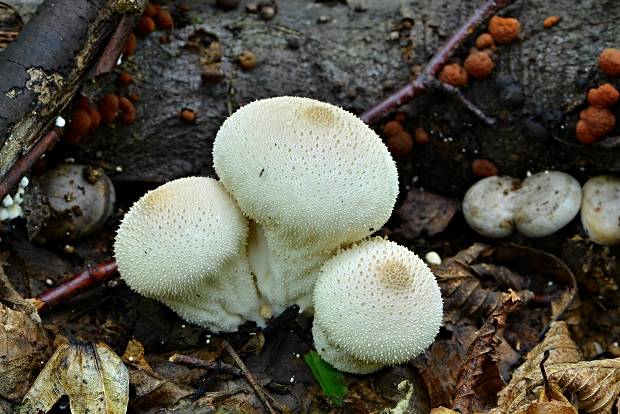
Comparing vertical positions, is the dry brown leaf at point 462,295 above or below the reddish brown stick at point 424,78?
below

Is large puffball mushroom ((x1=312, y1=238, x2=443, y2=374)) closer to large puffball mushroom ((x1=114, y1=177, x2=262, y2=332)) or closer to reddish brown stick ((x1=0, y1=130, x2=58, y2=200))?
large puffball mushroom ((x1=114, y1=177, x2=262, y2=332))

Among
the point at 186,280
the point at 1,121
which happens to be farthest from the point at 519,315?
the point at 1,121

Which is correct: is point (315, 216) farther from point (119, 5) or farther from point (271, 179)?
point (119, 5)

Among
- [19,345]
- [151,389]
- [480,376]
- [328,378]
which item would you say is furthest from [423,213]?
[19,345]

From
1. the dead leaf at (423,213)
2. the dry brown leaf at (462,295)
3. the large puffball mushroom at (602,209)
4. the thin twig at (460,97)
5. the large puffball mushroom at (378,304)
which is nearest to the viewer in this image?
the large puffball mushroom at (378,304)

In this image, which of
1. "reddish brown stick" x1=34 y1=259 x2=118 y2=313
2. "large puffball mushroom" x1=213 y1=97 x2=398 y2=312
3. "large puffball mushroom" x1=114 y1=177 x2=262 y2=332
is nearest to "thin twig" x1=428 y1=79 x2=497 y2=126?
"large puffball mushroom" x1=213 y1=97 x2=398 y2=312

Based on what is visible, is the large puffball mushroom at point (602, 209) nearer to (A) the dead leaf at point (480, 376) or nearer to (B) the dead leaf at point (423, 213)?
(B) the dead leaf at point (423, 213)

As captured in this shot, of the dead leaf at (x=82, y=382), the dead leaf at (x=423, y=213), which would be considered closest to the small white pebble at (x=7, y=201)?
the dead leaf at (x=82, y=382)

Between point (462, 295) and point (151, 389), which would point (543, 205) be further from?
point (151, 389)
